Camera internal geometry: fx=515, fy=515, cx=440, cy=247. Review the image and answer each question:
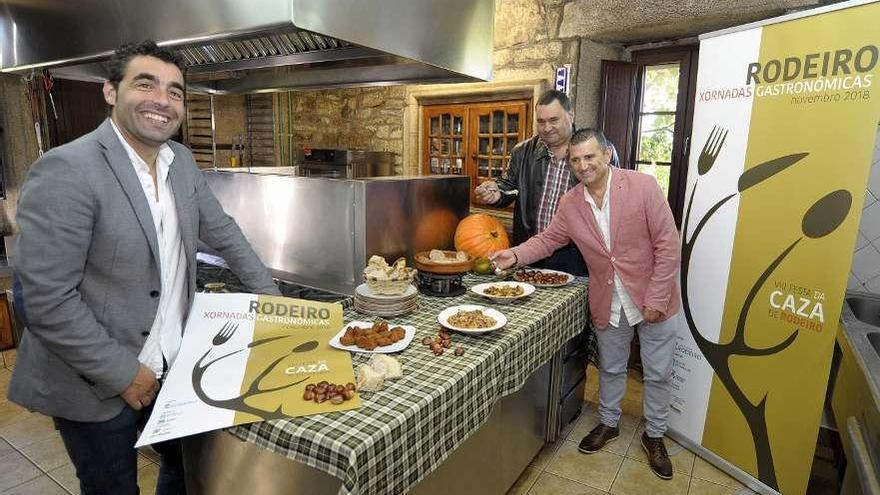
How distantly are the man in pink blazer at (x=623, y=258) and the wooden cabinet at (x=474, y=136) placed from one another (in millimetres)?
1832

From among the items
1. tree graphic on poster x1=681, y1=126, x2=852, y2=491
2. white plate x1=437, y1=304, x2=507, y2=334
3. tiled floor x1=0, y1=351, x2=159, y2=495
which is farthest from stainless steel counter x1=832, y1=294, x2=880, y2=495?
tiled floor x1=0, y1=351, x2=159, y2=495

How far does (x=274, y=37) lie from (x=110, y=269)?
3.57 ft

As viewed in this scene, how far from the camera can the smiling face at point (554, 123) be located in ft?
9.46

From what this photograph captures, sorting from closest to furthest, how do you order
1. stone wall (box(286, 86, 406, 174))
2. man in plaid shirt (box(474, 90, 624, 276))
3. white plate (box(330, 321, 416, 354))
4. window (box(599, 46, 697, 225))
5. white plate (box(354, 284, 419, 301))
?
white plate (box(330, 321, 416, 354))
white plate (box(354, 284, 419, 301))
man in plaid shirt (box(474, 90, 624, 276))
window (box(599, 46, 697, 225))
stone wall (box(286, 86, 406, 174))

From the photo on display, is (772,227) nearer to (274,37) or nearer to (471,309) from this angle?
(471,309)

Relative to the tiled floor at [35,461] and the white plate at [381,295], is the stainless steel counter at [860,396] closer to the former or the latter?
the white plate at [381,295]

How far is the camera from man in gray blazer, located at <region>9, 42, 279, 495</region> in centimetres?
131

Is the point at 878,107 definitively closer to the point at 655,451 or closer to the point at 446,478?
the point at 655,451

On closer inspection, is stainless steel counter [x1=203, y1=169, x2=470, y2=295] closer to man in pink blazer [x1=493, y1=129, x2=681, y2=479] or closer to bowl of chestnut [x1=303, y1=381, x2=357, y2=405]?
man in pink blazer [x1=493, y1=129, x2=681, y2=479]

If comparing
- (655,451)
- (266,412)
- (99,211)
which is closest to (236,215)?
(99,211)

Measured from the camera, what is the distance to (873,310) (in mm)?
2623

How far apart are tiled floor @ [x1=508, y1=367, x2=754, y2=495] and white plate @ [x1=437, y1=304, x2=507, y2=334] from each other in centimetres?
105

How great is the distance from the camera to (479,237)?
282 cm

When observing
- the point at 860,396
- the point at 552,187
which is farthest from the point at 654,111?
the point at 860,396
